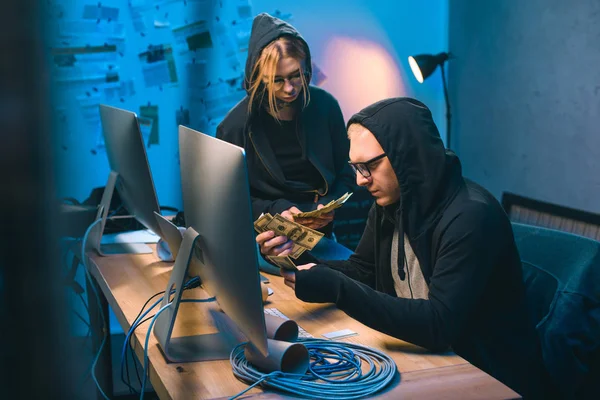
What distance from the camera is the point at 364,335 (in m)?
1.55

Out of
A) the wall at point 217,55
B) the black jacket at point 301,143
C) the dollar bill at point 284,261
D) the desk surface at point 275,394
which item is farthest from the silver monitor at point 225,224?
the wall at point 217,55

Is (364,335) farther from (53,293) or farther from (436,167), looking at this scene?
(53,293)

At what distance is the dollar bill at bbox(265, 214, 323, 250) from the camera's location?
1.74 metres

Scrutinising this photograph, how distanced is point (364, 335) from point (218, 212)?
535mm

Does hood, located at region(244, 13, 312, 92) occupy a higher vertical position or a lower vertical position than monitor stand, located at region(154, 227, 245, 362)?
higher

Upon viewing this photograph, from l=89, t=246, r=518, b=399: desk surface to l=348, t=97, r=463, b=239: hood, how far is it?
0.99 ft

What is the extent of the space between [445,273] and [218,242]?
0.55 metres

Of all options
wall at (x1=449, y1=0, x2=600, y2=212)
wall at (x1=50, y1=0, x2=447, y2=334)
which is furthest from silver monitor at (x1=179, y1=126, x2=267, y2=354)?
wall at (x1=449, y1=0, x2=600, y2=212)

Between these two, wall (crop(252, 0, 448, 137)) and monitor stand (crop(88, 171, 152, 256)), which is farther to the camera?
wall (crop(252, 0, 448, 137))

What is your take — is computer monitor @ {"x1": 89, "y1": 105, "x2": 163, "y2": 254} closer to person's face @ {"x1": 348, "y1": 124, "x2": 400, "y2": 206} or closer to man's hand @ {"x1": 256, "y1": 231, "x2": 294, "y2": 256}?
man's hand @ {"x1": 256, "y1": 231, "x2": 294, "y2": 256}

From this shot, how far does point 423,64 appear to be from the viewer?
3.86m

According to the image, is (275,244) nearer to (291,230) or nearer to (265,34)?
(291,230)

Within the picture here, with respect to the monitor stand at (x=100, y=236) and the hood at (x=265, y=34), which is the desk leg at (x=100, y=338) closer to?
the monitor stand at (x=100, y=236)

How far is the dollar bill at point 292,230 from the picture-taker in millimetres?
1741
